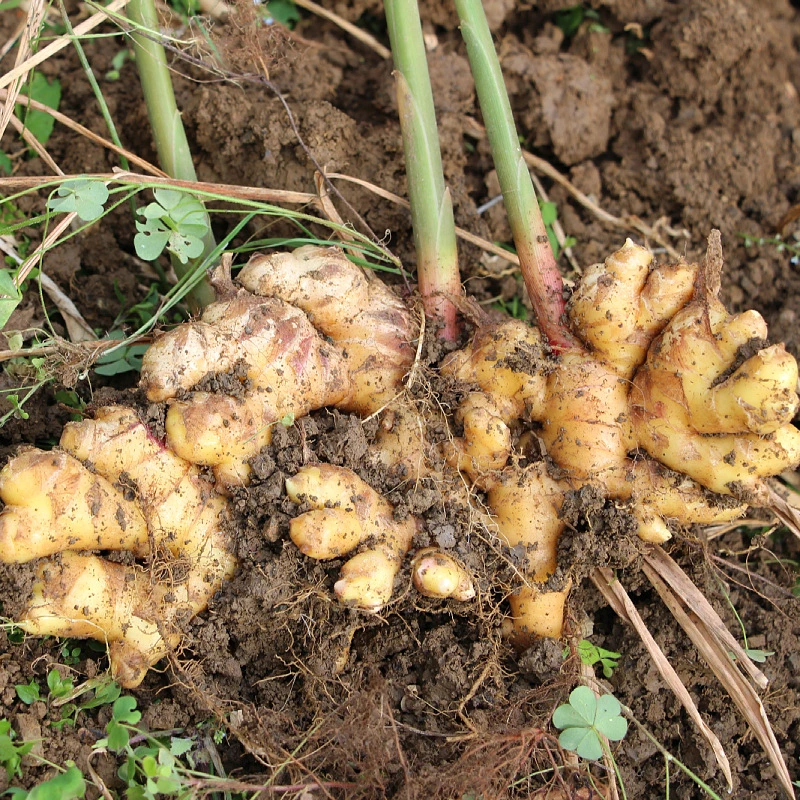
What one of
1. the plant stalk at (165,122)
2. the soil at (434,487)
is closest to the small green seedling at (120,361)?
the soil at (434,487)

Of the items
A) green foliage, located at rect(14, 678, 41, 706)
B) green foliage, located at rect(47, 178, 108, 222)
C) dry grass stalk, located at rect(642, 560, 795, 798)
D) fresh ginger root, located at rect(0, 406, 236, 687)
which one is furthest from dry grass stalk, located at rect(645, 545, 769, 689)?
green foliage, located at rect(47, 178, 108, 222)

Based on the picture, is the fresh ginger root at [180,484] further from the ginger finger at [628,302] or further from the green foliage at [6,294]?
the ginger finger at [628,302]

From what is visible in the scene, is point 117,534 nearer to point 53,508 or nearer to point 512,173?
point 53,508

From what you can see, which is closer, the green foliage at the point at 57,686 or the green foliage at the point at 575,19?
the green foliage at the point at 57,686

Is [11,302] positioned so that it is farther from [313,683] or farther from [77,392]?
[313,683]

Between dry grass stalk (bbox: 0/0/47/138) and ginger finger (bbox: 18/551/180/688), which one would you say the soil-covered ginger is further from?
dry grass stalk (bbox: 0/0/47/138)

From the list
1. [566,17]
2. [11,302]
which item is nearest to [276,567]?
[11,302]
